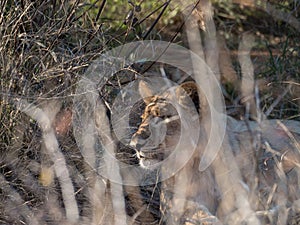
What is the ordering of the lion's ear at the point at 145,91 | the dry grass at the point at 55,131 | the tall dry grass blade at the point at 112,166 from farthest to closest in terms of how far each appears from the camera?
1. the lion's ear at the point at 145,91
2. the dry grass at the point at 55,131
3. the tall dry grass blade at the point at 112,166

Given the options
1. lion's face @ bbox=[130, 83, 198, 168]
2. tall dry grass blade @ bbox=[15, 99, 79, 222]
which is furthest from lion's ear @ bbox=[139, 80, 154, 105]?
tall dry grass blade @ bbox=[15, 99, 79, 222]

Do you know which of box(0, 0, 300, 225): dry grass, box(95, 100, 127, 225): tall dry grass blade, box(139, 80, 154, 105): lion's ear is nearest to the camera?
box(95, 100, 127, 225): tall dry grass blade

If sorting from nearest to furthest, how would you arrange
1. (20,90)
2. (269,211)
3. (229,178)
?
(269,211) < (229,178) < (20,90)

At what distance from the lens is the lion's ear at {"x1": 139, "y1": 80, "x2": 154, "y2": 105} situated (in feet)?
12.5

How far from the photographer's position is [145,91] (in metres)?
3.84

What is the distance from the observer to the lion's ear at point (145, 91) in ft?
12.5

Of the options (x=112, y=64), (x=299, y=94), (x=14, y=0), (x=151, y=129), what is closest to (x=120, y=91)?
(x=112, y=64)

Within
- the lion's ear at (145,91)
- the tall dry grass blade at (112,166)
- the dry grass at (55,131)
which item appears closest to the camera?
the tall dry grass blade at (112,166)

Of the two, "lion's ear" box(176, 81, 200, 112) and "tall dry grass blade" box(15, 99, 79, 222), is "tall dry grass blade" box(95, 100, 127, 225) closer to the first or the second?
"tall dry grass blade" box(15, 99, 79, 222)

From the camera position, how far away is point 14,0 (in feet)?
12.7

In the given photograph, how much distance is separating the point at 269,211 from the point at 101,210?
88cm

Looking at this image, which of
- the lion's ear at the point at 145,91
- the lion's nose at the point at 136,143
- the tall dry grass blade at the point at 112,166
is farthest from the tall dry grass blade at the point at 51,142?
the lion's ear at the point at 145,91

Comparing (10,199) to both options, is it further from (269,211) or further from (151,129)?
(269,211)

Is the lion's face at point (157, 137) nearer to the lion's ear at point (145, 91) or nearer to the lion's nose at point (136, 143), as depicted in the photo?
the lion's nose at point (136, 143)
